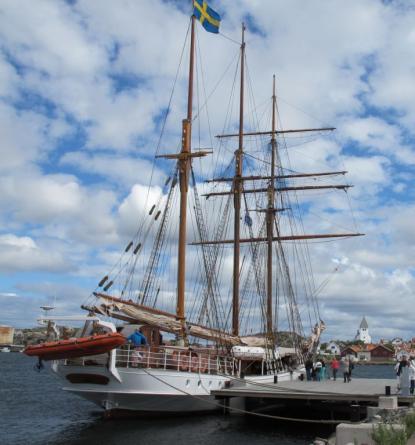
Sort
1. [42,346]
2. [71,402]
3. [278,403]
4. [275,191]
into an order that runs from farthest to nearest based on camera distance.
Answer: [275,191]
[71,402]
[278,403]
[42,346]

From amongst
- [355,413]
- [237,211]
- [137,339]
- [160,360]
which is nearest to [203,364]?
[160,360]

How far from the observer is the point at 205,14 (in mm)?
34875

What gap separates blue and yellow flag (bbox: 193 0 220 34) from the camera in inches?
1369

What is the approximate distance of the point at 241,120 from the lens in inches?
1766

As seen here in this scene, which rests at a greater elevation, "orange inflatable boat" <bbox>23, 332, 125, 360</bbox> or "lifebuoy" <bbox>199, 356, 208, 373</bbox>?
"orange inflatable boat" <bbox>23, 332, 125, 360</bbox>

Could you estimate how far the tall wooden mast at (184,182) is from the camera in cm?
3061

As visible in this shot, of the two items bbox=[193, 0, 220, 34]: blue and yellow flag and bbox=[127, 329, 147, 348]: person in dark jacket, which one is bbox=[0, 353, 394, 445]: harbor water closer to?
bbox=[127, 329, 147, 348]: person in dark jacket

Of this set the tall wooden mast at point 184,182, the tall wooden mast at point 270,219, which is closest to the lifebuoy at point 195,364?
the tall wooden mast at point 184,182

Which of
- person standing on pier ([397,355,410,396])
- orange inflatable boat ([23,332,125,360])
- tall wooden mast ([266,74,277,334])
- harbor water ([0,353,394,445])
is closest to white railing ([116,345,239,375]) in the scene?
orange inflatable boat ([23,332,125,360])

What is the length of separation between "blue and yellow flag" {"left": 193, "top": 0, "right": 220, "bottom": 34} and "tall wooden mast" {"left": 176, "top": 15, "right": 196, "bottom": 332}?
16.5 inches

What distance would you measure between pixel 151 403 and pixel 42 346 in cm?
587

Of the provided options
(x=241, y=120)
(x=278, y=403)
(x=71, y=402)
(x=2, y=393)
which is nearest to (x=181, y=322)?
(x=278, y=403)

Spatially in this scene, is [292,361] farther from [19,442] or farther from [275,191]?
[19,442]

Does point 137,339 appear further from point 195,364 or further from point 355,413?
point 355,413
